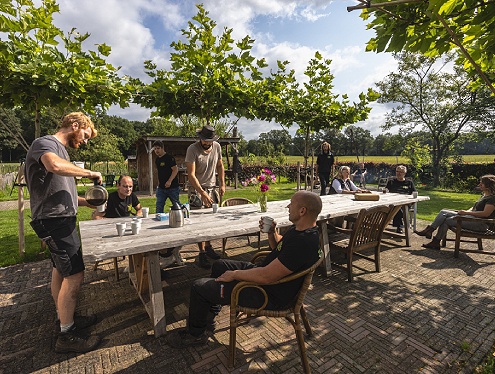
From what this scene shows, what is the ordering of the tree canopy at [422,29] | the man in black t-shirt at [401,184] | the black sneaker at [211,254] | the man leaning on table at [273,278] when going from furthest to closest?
the man in black t-shirt at [401,184], the black sneaker at [211,254], the man leaning on table at [273,278], the tree canopy at [422,29]

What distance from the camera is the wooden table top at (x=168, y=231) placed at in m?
2.22

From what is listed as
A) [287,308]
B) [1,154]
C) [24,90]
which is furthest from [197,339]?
[1,154]

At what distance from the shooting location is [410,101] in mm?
18375

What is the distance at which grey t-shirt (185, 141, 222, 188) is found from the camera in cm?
418

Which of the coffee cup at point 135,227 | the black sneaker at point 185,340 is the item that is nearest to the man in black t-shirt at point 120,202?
the coffee cup at point 135,227

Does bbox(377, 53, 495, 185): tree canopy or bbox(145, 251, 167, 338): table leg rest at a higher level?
bbox(377, 53, 495, 185): tree canopy

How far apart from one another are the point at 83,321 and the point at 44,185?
1402mm

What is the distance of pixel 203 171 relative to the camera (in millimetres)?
4305

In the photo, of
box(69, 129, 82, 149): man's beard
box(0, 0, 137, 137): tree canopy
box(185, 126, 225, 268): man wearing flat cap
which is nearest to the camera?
box(69, 129, 82, 149): man's beard

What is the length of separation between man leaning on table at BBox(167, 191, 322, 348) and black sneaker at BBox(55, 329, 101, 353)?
68cm

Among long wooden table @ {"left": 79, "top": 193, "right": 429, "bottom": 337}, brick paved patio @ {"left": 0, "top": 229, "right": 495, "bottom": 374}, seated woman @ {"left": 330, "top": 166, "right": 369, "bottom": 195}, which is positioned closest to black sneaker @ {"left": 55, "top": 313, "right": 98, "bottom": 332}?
brick paved patio @ {"left": 0, "top": 229, "right": 495, "bottom": 374}

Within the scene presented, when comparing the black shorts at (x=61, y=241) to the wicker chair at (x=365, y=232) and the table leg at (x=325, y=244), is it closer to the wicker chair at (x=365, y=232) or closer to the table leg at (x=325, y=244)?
the table leg at (x=325, y=244)

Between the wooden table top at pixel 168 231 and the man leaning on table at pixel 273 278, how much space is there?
500 mm

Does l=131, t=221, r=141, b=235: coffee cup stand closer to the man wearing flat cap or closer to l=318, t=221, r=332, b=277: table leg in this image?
the man wearing flat cap
